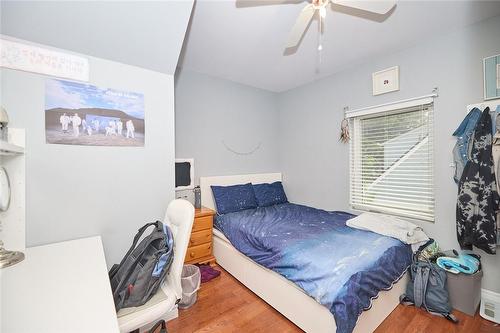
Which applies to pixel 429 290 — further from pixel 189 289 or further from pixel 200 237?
pixel 200 237

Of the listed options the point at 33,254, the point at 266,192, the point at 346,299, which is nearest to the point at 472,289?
the point at 346,299

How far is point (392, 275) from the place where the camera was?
67.2 inches

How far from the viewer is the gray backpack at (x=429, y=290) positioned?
69.9 inches

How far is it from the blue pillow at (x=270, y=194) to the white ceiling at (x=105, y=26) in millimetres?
2204

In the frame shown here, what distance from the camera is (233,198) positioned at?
299 centimetres

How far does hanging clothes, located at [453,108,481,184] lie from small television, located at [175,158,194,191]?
282 centimetres

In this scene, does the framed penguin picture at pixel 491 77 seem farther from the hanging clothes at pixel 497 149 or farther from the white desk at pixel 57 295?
the white desk at pixel 57 295

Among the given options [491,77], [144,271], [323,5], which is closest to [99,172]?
[144,271]

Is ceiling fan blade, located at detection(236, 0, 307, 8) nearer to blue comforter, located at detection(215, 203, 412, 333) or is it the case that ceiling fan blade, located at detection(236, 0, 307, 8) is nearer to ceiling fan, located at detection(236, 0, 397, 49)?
ceiling fan, located at detection(236, 0, 397, 49)

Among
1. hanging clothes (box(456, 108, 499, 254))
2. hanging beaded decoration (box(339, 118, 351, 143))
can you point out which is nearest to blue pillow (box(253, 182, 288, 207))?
hanging beaded decoration (box(339, 118, 351, 143))

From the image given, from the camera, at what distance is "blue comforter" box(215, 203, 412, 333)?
1.35 meters

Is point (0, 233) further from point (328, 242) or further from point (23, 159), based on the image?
point (328, 242)

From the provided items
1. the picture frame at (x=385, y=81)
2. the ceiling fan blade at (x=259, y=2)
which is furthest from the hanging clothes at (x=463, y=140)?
the ceiling fan blade at (x=259, y=2)

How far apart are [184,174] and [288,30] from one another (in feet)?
6.58
